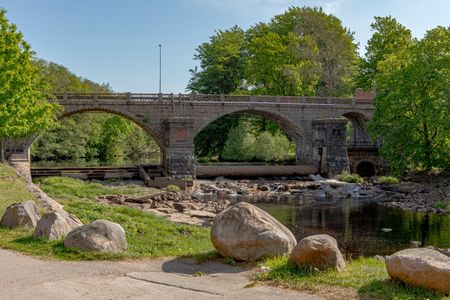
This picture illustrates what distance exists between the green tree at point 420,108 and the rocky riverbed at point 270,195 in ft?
7.76

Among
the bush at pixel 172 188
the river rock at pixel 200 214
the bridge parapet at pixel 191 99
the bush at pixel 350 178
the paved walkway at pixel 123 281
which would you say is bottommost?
the river rock at pixel 200 214

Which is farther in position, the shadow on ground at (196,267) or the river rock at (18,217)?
the river rock at (18,217)

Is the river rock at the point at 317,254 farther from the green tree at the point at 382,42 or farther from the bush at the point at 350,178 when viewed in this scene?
the green tree at the point at 382,42

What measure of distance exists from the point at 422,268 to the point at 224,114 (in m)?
40.5

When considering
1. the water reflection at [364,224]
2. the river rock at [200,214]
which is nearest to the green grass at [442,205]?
the water reflection at [364,224]

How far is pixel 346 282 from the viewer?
25.4 ft

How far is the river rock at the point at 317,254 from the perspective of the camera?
8.37 meters

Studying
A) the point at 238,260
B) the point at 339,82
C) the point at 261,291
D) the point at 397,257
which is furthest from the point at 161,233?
the point at 339,82

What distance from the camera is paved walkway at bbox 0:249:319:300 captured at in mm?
7465

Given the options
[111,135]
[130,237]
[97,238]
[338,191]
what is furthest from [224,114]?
[97,238]

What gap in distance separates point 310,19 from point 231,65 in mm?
11760

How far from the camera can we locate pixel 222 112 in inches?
1844

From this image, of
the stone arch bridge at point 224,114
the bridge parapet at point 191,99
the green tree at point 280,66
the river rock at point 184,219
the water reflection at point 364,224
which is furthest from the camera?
the green tree at point 280,66

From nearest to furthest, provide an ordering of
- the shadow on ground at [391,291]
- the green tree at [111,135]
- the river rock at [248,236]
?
the shadow on ground at [391,291] < the river rock at [248,236] < the green tree at [111,135]
